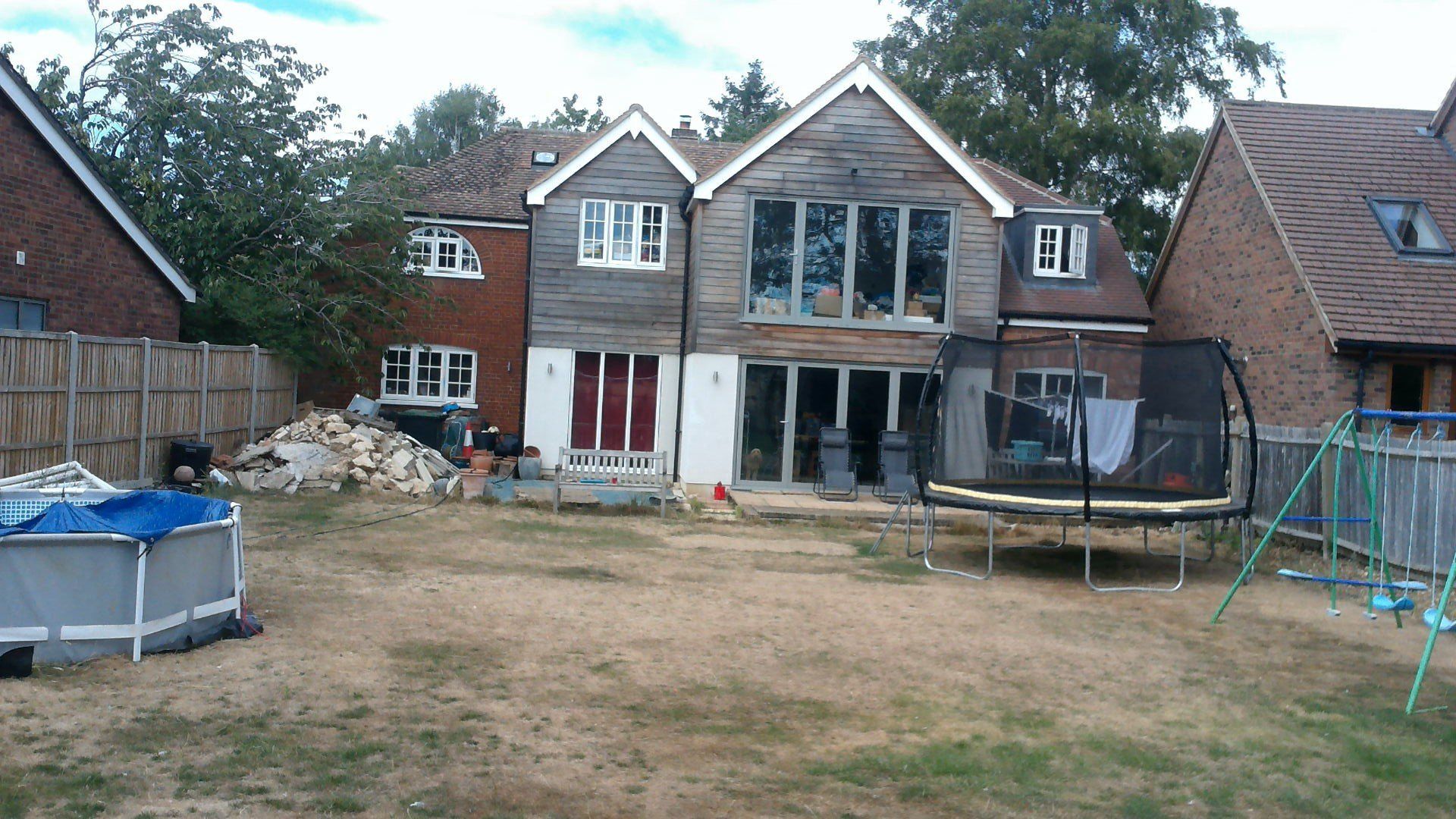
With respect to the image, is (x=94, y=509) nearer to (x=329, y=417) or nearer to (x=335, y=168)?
(x=329, y=417)

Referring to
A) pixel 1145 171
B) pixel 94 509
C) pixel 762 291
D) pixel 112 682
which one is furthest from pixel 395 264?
pixel 1145 171

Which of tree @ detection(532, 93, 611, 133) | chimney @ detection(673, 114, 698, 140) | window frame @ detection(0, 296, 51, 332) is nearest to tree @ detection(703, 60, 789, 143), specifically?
tree @ detection(532, 93, 611, 133)

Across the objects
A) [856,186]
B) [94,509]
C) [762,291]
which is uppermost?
[856,186]

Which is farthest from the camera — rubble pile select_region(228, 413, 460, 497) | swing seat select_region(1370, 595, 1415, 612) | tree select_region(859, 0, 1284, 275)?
tree select_region(859, 0, 1284, 275)

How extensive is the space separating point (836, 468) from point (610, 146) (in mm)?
6997

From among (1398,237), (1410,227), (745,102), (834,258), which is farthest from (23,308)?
(745,102)

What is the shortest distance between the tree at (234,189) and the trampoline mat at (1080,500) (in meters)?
12.0

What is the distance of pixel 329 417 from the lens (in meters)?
18.4

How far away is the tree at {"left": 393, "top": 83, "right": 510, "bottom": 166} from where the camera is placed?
5953 cm

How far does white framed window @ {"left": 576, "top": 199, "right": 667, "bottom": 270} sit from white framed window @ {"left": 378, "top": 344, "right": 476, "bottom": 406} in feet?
13.4

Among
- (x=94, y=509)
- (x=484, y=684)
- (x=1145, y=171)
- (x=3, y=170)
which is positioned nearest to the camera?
(x=484, y=684)

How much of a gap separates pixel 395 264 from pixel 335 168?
2127mm

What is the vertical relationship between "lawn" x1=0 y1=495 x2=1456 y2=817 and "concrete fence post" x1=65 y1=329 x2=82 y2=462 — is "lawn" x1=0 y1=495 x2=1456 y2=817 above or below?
below

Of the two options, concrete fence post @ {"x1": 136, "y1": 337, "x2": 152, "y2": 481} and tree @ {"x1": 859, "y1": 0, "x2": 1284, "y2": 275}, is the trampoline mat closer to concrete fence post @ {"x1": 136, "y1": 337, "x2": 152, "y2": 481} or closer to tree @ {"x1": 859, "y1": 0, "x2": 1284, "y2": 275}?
concrete fence post @ {"x1": 136, "y1": 337, "x2": 152, "y2": 481}
